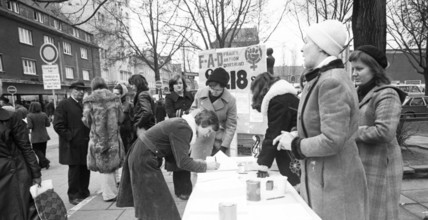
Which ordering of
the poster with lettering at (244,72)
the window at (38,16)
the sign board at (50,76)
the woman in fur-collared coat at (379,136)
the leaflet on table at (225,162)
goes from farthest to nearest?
the window at (38,16), the sign board at (50,76), the poster with lettering at (244,72), the leaflet on table at (225,162), the woman in fur-collared coat at (379,136)

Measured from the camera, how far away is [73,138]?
438 centimetres

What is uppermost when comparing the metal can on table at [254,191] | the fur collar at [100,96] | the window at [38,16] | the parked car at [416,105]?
the window at [38,16]

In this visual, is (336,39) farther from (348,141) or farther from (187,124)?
(187,124)

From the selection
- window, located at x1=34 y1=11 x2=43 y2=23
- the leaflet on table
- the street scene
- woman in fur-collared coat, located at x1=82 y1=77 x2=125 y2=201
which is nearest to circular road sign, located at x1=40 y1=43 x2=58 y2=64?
the street scene

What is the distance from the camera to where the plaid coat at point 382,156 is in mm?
2193

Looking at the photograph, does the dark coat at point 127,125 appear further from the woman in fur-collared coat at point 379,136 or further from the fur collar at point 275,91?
the woman in fur-collared coat at point 379,136

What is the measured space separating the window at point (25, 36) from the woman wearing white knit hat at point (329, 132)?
27839 millimetres

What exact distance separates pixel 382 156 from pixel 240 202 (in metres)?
1.21

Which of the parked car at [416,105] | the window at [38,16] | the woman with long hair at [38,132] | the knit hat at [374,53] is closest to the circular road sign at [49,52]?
the woman with long hair at [38,132]

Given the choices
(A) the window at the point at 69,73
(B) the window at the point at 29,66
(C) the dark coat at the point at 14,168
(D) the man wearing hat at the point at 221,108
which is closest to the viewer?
(C) the dark coat at the point at 14,168

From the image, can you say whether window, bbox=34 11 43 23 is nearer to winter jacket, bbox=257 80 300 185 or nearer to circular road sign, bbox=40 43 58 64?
circular road sign, bbox=40 43 58 64

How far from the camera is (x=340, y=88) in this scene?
5.22 ft

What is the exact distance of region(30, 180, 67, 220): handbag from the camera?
270 centimetres

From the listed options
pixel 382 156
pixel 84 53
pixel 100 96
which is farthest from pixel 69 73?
pixel 382 156
